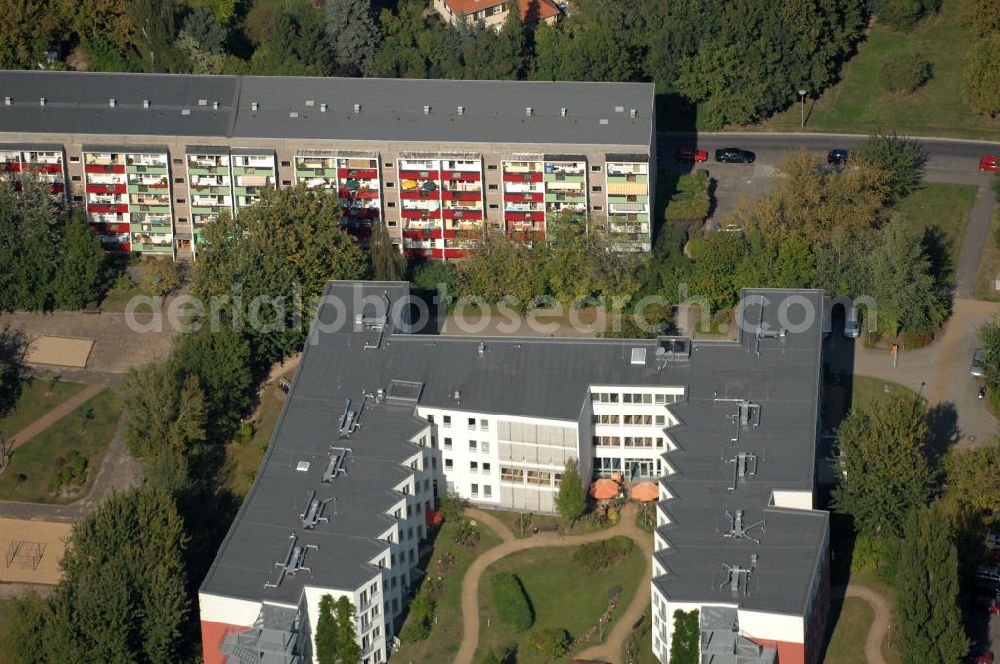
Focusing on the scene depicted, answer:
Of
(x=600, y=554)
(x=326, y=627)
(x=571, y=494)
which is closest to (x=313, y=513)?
(x=326, y=627)

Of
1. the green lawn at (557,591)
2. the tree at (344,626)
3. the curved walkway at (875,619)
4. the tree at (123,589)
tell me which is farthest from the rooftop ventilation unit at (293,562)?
the curved walkway at (875,619)

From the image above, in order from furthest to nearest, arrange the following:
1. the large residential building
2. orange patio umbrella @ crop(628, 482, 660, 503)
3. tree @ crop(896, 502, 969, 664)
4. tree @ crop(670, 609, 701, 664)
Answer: orange patio umbrella @ crop(628, 482, 660, 503), the large residential building, tree @ crop(896, 502, 969, 664), tree @ crop(670, 609, 701, 664)

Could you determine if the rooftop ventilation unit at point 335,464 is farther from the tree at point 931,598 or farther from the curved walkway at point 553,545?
the tree at point 931,598

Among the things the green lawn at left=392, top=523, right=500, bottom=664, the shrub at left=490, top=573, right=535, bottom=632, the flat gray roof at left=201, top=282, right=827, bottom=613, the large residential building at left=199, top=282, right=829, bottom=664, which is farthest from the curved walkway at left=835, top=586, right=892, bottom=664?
the green lawn at left=392, top=523, right=500, bottom=664

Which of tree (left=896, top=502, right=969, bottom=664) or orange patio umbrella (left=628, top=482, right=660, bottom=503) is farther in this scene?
orange patio umbrella (left=628, top=482, right=660, bottom=503)

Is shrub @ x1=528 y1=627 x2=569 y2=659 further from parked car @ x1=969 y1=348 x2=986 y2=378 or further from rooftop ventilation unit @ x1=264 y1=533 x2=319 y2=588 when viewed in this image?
parked car @ x1=969 y1=348 x2=986 y2=378

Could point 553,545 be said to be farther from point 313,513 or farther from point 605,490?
point 313,513
